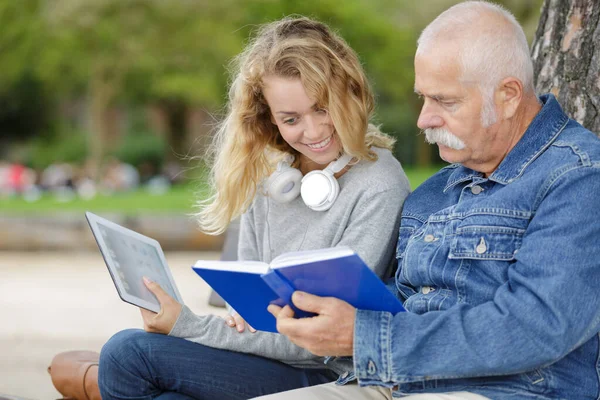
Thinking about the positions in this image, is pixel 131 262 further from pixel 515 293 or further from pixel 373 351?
pixel 515 293

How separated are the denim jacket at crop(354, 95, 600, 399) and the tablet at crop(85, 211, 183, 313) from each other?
2.31 feet

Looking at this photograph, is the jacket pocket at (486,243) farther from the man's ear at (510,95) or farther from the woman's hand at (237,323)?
the woman's hand at (237,323)

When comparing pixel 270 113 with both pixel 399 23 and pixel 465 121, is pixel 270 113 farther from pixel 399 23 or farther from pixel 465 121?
pixel 399 23

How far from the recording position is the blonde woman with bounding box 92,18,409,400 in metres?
2.37

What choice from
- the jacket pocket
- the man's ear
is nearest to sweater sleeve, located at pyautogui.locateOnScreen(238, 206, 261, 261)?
the jacket pocket

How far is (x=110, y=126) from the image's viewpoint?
2183 centimetres

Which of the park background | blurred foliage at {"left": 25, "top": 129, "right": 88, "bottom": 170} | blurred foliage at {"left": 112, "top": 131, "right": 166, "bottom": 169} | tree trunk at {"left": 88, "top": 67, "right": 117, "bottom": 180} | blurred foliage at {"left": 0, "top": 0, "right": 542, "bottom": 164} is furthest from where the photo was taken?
blurred foliage at {"left": 25, "top": 129, "right": 88, "bottom": 170}

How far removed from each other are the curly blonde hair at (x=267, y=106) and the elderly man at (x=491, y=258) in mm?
399

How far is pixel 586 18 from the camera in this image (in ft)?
9.14

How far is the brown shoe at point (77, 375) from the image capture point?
112 inches

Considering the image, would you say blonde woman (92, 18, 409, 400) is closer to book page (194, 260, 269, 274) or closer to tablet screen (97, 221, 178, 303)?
tablet screen (97, 221, 178, 303)

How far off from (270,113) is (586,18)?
1.08 m

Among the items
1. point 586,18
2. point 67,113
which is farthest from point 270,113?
point 67,113

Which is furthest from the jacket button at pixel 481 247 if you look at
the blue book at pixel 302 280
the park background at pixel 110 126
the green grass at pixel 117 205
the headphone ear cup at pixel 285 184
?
the green grass at pixel 117 205
